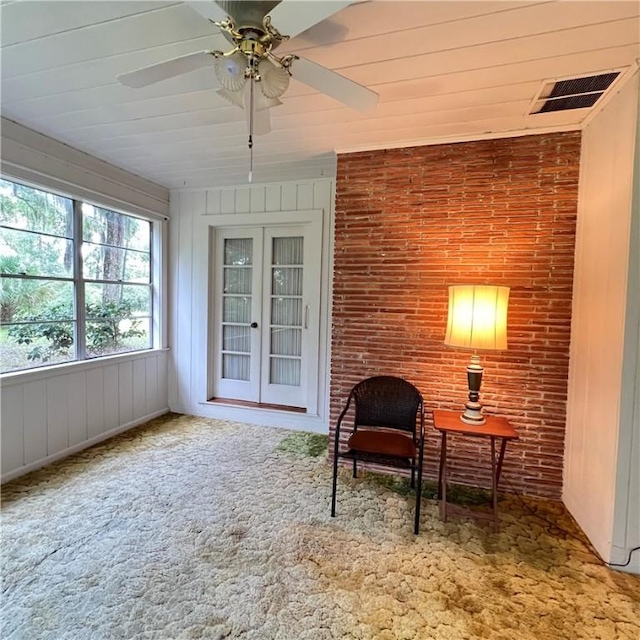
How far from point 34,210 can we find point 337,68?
2.55 m

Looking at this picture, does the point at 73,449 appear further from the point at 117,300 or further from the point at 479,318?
the point at 479,318

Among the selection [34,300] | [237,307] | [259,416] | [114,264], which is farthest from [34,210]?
[259,416]

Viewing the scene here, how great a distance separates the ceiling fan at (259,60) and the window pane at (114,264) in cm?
229

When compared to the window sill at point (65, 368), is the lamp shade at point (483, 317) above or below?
above

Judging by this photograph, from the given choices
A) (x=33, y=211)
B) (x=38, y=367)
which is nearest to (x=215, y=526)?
(x=38, y=367)

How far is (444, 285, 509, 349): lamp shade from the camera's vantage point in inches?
86.2

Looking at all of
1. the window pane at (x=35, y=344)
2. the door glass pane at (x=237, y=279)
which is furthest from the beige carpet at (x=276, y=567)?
the door glass pane at (x=237, y=279)

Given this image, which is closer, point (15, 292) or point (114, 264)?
point (15, 292)

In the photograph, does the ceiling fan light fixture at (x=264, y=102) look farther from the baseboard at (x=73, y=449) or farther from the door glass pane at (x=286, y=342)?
the baseboard at (x=73, y=449)

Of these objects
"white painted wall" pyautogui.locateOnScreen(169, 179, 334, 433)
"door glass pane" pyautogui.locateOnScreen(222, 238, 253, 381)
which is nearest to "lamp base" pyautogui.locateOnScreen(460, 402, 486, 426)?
"white painted wall" pyautogui.locateOnScreen(169, 179, 334, 433)

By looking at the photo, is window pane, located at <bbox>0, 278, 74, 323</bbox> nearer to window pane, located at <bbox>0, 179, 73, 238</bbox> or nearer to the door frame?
window pane, located at <bbox>0, 179, 73, 238</bbox>

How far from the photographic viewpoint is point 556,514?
2.35 m

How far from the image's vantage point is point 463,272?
266 cm

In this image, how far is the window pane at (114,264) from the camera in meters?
3.28
